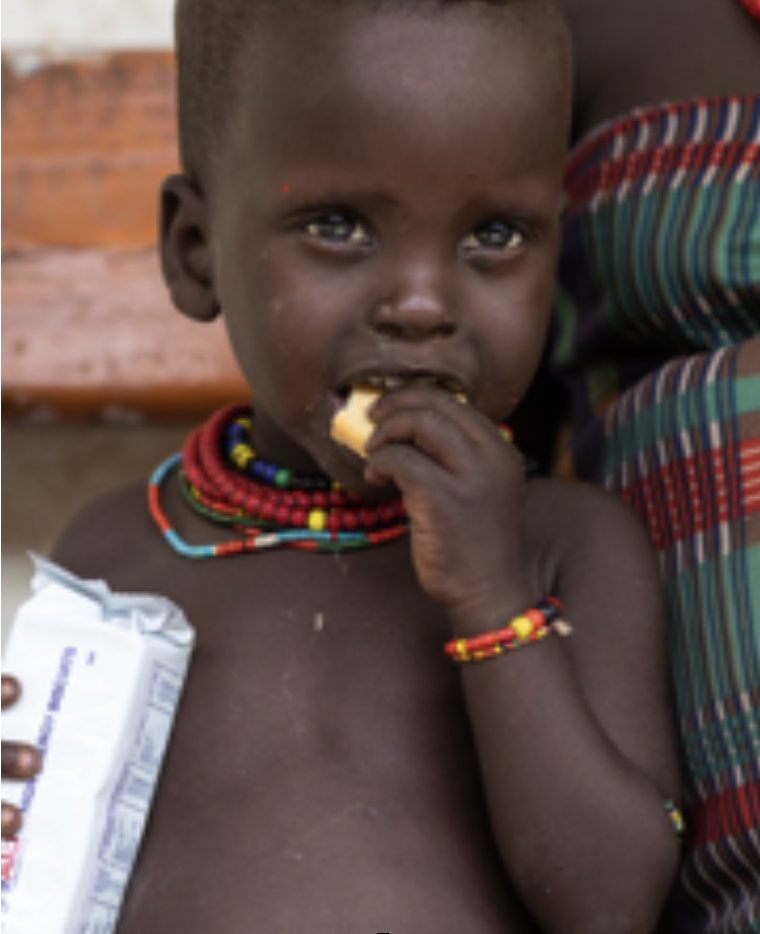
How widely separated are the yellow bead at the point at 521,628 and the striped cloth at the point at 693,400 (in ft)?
0.63

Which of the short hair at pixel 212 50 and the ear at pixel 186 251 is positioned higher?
the short hair at pixel 212 50

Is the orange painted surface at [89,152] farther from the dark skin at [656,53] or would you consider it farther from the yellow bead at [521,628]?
the yellow bead at [521,628]

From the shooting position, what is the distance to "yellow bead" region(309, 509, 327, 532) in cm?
122

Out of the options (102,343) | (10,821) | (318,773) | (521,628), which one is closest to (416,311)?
(521,628)

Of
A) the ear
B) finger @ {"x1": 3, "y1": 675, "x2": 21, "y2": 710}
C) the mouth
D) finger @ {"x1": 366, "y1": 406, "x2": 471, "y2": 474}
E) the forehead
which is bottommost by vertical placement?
finger @ {"x1": 3, "y1": 675, "x2": 21, "y2": 710}

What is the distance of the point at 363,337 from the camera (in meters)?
1.05

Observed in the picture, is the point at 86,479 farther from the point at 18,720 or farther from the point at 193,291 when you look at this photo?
Answer: the point at 18,720

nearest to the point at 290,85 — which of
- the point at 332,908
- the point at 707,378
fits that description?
the point at 707,378

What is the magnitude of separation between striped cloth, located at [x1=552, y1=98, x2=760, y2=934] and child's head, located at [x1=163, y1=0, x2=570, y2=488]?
18 cm

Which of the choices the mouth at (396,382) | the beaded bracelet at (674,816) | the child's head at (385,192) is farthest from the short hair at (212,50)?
the beaded bracelet at (674,816)

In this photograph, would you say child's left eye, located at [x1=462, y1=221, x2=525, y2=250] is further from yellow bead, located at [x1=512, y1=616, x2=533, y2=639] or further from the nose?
yellow bead, located at [x1=512, y1=616, x2=533, y2=639]

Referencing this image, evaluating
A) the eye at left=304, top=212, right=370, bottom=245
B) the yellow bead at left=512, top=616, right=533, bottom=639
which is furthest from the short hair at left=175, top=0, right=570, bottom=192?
the yellow bead at left=512, top=616, right=533, bottom=639

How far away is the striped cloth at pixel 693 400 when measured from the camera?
1117 millimetres

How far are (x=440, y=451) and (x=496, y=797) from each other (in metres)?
0.31
